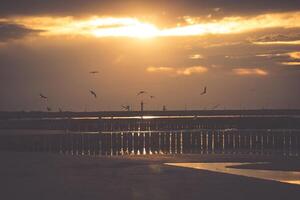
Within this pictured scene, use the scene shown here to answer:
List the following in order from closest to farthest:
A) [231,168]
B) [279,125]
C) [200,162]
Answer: [231,168] < [200,162] < [279,125]

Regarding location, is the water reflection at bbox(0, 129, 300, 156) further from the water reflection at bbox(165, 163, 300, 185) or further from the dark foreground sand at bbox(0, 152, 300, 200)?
the water reflection at bbox(165, 163, 300, 185)

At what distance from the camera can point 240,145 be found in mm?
49781

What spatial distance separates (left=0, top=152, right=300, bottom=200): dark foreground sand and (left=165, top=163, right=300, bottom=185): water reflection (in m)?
1.24

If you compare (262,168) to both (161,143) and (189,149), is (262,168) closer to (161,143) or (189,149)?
(189,149)

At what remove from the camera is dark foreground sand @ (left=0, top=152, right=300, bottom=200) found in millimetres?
22531

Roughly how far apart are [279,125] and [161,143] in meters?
39.9

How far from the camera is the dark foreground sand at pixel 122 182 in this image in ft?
73.9

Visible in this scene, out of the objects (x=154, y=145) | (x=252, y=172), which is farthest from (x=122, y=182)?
(x=154, y=145)

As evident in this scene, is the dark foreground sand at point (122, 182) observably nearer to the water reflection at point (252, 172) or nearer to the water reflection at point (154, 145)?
the water reflection at point (252, 172)

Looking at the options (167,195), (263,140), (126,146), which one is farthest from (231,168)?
(263,140)

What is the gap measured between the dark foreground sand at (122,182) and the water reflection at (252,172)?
4.08 feet

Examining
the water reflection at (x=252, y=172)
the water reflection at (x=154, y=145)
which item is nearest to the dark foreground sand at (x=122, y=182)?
the water reflection at (x=252, y=172)

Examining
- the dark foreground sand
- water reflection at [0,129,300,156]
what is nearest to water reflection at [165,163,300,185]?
the dark foreground sand

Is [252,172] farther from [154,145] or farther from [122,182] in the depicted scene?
[154,145]
